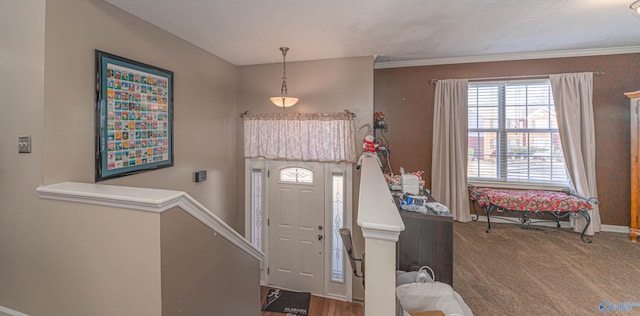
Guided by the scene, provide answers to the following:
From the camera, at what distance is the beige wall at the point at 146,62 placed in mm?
1661

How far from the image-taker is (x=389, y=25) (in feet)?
8.04

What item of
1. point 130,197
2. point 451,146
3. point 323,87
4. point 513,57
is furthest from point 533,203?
point 130,197

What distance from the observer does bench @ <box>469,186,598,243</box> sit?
3.22 metres

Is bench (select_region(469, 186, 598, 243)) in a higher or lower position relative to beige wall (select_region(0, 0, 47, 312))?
lower

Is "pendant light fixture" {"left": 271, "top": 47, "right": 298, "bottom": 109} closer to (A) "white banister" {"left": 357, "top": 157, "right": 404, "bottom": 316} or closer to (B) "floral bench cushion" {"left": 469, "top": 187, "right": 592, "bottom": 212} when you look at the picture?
(A) "white banister" {"left": 357, "top": 157, "right": 404, "bottom": 316}

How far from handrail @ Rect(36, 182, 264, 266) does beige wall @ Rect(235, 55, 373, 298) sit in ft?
7.65

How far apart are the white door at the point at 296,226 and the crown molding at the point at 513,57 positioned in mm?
2200

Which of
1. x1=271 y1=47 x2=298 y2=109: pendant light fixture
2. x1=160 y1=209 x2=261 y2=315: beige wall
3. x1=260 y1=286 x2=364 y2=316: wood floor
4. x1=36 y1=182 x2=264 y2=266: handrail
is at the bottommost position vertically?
x1=260 y1=286 x2=364 y2=316: wood floor

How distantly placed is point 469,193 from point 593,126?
1858mm

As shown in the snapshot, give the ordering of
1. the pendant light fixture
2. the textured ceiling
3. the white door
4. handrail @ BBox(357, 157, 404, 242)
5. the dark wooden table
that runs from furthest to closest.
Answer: the white door < the pendant light fixture < the textured ceiling < the dark wooden table < handrail @ BBox(357, 157, 404, 242)

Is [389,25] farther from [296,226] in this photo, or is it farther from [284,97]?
[296,226]

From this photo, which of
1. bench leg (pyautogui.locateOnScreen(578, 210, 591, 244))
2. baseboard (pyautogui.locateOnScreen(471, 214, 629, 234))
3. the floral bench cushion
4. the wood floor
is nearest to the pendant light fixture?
the wood floor

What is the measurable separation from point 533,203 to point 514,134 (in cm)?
116

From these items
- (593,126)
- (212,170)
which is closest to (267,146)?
(212,170)
